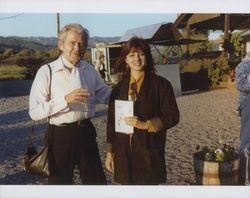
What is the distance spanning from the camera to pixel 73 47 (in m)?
1.94

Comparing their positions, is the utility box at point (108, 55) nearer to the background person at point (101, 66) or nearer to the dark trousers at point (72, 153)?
the background person at point (101, 66)

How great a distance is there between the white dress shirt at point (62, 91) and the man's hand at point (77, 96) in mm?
22

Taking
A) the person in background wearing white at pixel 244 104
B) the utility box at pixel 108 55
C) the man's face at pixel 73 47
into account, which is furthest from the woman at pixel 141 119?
the person in background wearing white at pixel 244 104

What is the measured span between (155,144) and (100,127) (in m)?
0.50

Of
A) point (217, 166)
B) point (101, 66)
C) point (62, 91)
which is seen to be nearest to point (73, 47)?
point (62, 91)

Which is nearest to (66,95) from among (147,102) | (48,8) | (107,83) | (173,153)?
(107,83)

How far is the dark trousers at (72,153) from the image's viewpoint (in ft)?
6.36

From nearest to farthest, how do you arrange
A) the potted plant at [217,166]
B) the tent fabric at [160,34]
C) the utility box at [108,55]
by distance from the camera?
1. the utility box at [108,55]
2. the tent fabric at [160,34]
3. the potted plant at [217,166]

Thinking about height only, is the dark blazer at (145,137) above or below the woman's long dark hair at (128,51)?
below

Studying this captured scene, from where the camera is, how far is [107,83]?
2.13 meters

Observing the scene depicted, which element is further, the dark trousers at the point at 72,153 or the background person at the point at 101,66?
the background person at the point at 101,66

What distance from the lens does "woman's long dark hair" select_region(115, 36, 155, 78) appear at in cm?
188

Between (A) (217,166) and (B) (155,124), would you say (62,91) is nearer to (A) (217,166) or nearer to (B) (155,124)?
(B) (155,124)

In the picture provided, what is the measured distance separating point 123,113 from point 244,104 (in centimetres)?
92
